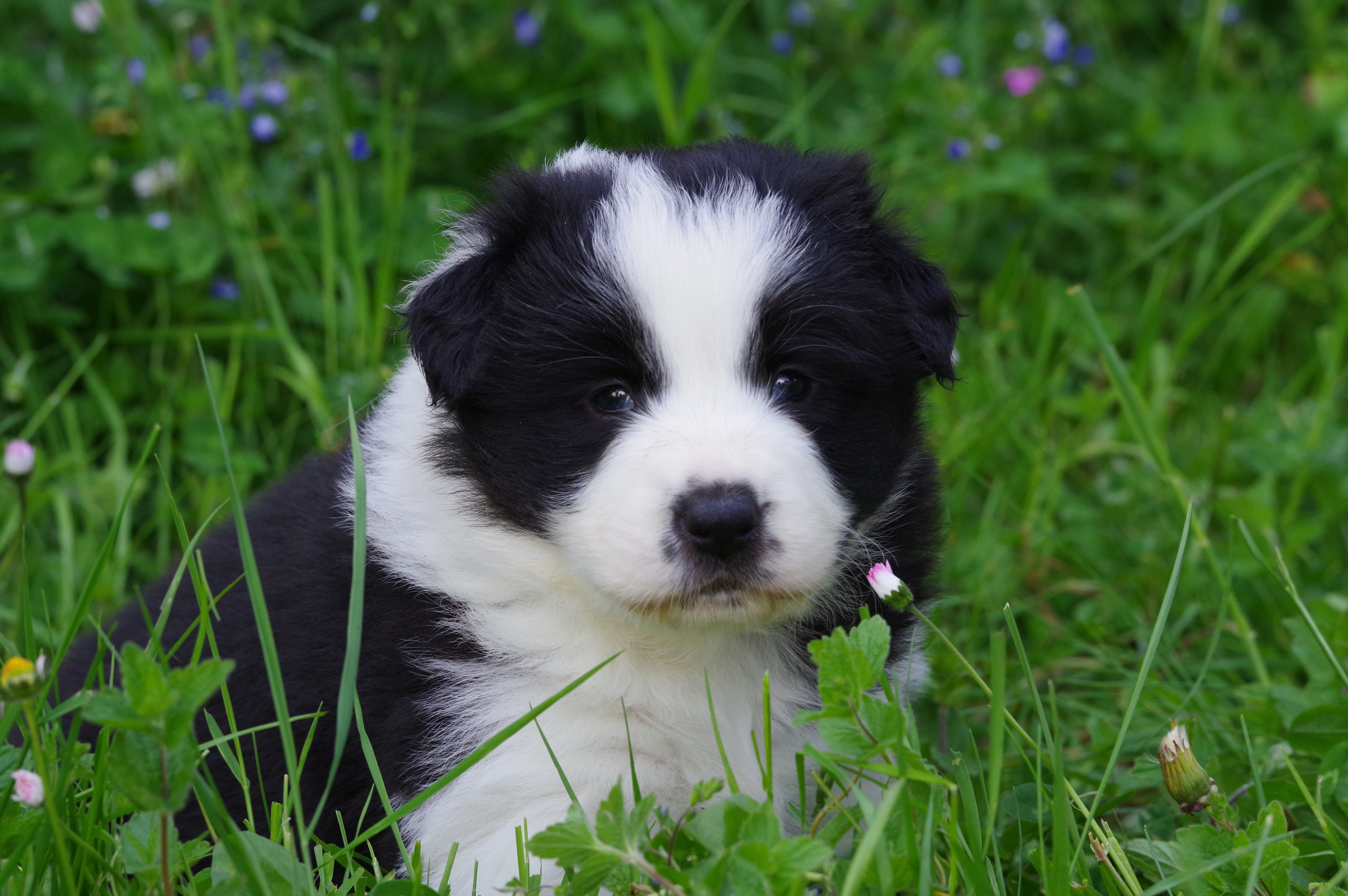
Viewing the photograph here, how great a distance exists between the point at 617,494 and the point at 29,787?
0.97 meters

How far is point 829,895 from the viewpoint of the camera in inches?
81.9

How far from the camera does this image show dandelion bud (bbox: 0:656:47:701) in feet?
5.62

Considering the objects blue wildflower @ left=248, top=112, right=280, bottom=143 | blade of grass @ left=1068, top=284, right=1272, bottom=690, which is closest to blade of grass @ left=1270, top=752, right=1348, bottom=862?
blade of grass @ left=1068, top=284, right=1272, bottom=690

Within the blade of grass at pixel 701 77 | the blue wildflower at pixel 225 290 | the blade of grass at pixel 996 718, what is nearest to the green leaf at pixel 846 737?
the blade of grass at pixel 996 718

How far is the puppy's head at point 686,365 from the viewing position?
2.21 metres

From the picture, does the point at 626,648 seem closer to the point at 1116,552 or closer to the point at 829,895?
the point at 829,895

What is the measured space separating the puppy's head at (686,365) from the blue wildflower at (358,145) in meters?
2.07

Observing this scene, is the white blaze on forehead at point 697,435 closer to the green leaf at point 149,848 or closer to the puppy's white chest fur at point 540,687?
the puppy's white chest fur at point 540,687

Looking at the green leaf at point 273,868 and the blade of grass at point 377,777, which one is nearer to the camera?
the green leaf at point 273,868

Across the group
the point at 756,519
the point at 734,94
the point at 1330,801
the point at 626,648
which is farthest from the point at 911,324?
the point at 734,94

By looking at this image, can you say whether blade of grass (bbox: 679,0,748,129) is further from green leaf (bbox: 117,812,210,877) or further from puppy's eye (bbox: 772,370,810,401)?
green leaf (bbox: 117,812,210,877)

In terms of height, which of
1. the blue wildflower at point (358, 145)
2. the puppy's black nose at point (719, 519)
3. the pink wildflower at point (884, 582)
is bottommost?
the pink wildflower at point (884, 582)

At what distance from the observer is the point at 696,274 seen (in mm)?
2287

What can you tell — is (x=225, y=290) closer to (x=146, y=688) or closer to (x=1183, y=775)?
(x=146, y=688)
